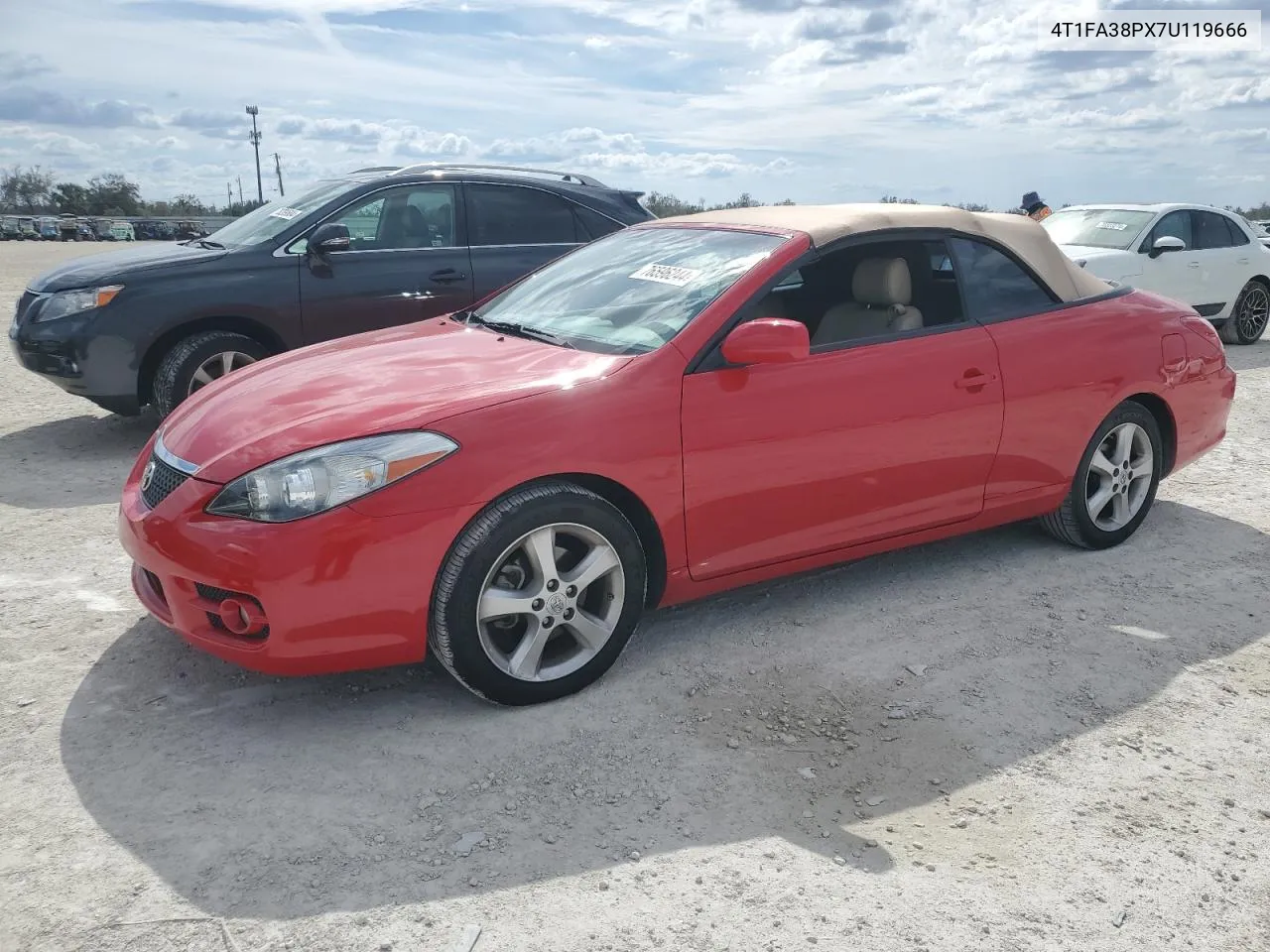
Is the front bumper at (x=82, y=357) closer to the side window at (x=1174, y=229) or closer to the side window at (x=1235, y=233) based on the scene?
the side window at (x=1174, y=229)

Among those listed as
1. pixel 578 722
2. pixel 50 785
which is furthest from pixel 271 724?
pixel 578 722

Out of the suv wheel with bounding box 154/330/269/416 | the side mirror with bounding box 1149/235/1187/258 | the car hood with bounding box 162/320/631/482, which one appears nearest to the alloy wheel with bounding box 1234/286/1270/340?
the side mirror with bounding box 1149/235/1187/258

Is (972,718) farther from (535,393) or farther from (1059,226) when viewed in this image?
(1059,226)

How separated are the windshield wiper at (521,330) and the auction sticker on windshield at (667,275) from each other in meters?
0.43

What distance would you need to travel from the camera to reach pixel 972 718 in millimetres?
3453

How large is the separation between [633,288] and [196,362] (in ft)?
11.8

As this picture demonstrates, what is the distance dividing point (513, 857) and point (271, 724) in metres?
1.05

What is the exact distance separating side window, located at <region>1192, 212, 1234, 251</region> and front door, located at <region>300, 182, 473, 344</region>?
8.05 meters

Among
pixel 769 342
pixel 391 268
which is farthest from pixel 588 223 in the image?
pixel 769 342

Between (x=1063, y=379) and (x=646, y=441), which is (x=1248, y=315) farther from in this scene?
(x=646, y=441)

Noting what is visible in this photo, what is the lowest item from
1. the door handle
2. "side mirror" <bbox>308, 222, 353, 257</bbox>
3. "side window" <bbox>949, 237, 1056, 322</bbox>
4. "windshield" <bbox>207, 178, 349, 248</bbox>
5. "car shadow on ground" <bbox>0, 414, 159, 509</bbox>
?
"car shadow on ground" <bbox>0, 414, 159, 509</bbox>

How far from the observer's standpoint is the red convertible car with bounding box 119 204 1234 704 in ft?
10.4

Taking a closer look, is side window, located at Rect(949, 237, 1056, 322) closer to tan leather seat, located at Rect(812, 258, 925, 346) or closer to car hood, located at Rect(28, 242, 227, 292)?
tan leather seat, located at Rect(812, 258, 925, 346)

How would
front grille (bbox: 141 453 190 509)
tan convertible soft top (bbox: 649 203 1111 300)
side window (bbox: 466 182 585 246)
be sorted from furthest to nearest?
1. side window (bbox: 466 182 585 246)
2. tan convertible soft top (bbox: 649 203 1111 300)
3. front grille (bbox: 141 453 190 509)
